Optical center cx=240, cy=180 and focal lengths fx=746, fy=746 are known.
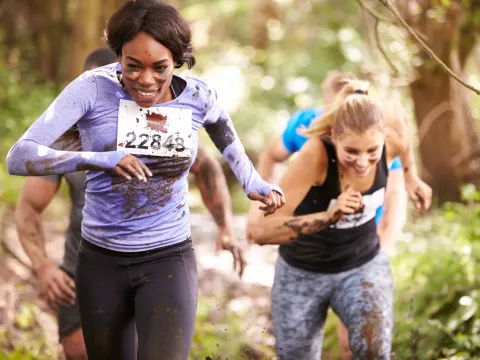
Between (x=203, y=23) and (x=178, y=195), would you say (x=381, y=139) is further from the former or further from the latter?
(x=203, y=23)

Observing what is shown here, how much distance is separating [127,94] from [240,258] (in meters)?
1.27

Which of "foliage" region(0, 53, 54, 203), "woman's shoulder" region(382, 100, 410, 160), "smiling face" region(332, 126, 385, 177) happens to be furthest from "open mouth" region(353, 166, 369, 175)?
"foliage" region(0, 53, 54, 203)

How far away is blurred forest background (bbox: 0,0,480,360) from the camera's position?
18.0 ft

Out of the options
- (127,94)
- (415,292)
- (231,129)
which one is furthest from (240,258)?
(415,292)

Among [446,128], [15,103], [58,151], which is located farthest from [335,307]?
[15,103]

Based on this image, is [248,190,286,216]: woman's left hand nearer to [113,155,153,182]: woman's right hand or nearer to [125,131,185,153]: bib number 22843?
[125,131,185,153]: bib number 22843

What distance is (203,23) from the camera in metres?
23.1

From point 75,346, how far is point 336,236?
1641 mm

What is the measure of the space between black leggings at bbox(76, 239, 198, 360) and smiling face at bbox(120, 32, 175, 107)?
694mm

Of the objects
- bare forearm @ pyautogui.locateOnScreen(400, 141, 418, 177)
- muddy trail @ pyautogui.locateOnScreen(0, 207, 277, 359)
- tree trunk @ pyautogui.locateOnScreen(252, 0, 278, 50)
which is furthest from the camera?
tree trunk @ pyautogui.locateOnScreen(252, 0, 278, 50)

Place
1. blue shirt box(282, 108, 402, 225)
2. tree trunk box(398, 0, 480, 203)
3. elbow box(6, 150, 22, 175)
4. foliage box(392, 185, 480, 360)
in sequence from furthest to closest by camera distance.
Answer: tree trunk box(398, 0, 480, 203), foliage box(392, 185, 480, 360), blue shirt box(282, 108, 402, 225), elbow box(6, 150, 22, 175)

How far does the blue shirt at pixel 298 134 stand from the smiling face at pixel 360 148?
29.3 inches

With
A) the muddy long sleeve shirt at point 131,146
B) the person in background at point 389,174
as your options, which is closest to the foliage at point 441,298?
the person in background at point 389,174

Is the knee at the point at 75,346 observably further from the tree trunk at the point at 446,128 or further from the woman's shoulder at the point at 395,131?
the tree trunk at the point at 446,128
